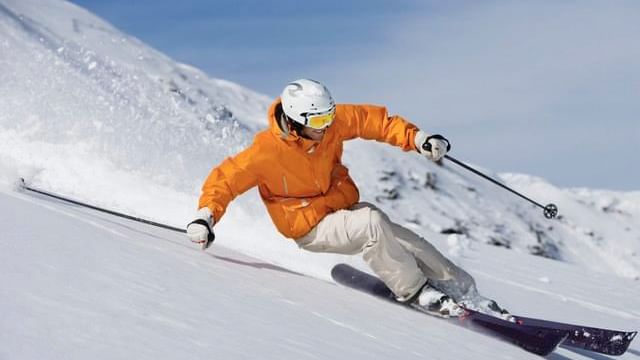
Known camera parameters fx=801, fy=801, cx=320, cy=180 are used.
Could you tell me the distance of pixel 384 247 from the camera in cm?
559

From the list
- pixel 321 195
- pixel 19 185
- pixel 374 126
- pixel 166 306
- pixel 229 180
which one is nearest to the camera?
pixel 166 306

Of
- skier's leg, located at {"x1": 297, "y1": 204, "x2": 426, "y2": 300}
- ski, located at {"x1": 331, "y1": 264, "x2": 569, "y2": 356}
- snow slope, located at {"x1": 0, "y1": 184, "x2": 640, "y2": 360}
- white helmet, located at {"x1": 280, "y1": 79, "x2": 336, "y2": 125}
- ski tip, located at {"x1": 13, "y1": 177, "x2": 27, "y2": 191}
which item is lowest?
snow slope, located at {"x1": 0, "y1": 184, "x2": 640, "y2": 360}

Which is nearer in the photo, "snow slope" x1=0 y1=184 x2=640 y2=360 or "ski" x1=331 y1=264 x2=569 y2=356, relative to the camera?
"snow slope" x1=0 y1=184 x2=640 y2=360

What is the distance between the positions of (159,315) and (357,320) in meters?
1.56

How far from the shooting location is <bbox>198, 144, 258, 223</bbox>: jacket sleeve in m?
5.64

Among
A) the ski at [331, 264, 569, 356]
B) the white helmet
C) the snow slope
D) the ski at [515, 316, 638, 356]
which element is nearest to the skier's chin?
the white helmet

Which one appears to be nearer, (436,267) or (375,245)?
(375,245)

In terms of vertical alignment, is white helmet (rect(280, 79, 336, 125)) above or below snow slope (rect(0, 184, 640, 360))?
above

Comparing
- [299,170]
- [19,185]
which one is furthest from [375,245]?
[19,185]

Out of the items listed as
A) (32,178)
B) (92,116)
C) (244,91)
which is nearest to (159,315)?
(32,178)

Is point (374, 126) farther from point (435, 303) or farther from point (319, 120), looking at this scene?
point (435, 303)

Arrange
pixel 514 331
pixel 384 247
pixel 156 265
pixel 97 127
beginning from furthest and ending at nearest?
pixel 97 127 → pixel 384 247 → pixel 514 331 → pixel 156 265

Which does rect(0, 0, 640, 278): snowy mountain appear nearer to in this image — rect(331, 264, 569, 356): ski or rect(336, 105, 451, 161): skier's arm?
rect(336, 105, 451, 161): skier's arm

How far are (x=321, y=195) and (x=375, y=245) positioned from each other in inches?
24.2
